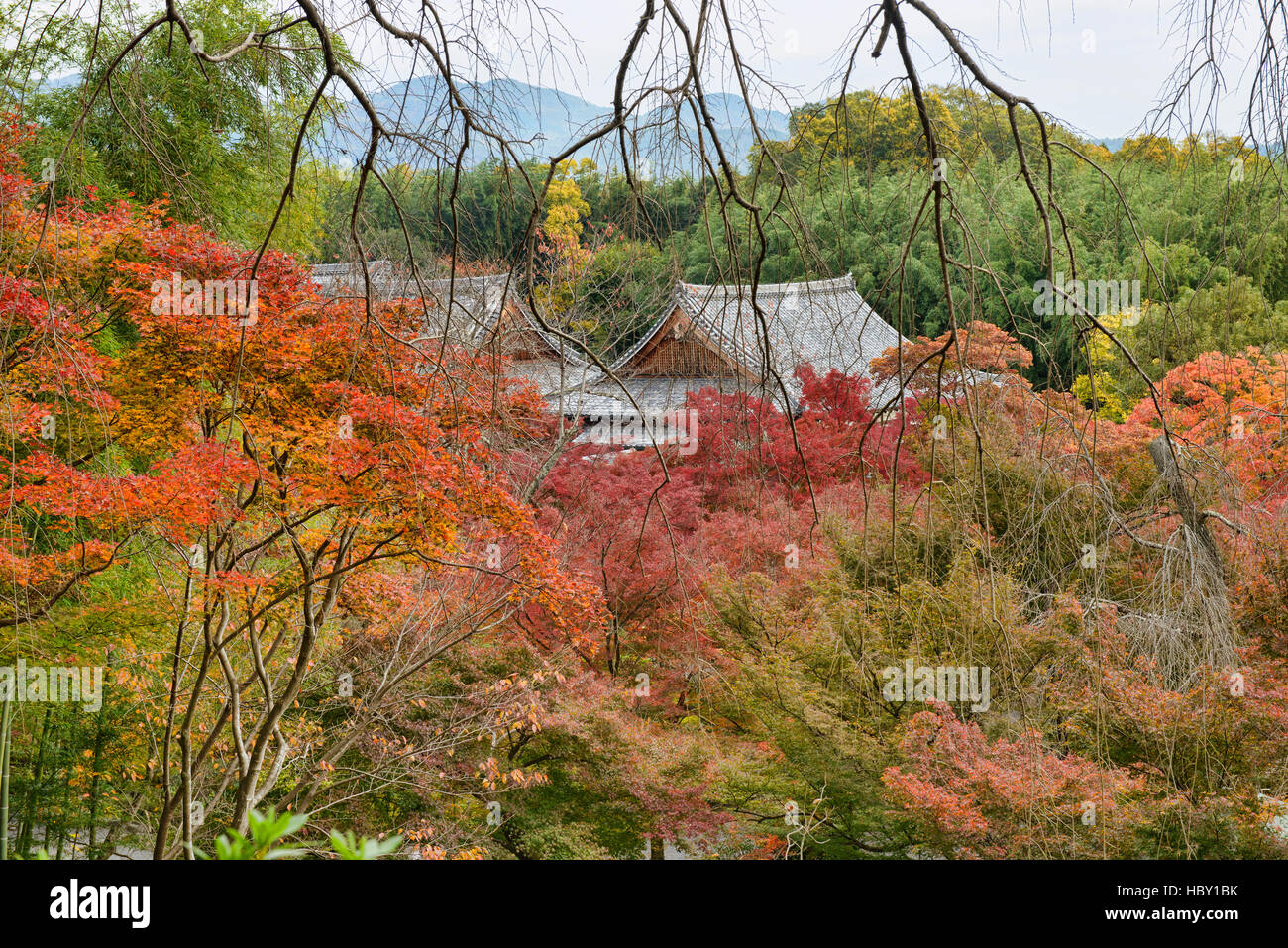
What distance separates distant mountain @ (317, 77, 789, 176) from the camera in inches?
44.0

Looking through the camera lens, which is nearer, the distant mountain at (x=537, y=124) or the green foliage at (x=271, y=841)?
the green foliage at (x=271, y=841)

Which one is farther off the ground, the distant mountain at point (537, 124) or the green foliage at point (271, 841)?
the distant mountain at point (537, 124)

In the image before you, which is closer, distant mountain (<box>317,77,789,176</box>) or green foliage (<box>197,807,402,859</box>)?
green foliage (<box>197,807,402,859</box>)

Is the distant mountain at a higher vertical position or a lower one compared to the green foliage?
higher

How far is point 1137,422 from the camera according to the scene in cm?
450

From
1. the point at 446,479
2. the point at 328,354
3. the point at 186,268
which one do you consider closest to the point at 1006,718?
the point at 446,479

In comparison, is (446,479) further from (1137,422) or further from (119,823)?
(1137,422)

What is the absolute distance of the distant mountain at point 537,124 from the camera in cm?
112

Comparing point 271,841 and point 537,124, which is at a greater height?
point 537,124

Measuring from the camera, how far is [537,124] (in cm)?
126

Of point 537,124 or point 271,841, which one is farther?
point 537,124
